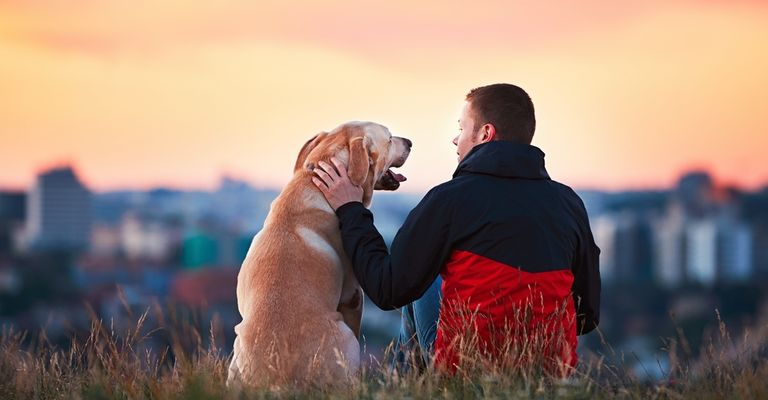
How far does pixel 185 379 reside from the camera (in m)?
4.74

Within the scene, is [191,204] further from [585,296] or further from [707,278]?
[585,296]

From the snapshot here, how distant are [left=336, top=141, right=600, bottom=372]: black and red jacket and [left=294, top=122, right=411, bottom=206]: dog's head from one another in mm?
817

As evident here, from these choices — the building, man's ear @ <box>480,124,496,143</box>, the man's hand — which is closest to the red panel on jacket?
man's ear @ <box>480,124,496,143</box>

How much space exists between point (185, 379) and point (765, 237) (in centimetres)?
19985

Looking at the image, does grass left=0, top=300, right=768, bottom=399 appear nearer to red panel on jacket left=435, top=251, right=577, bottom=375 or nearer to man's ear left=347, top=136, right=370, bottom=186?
red panel on jacket left=435, top=251, right=577, bottom=375

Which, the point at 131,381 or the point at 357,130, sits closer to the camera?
the point at 131,381

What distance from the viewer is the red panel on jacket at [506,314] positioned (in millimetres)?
4805

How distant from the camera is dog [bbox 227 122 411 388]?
196 inches

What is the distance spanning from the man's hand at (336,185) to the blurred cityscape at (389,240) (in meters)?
117

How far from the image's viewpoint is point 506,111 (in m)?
5.16

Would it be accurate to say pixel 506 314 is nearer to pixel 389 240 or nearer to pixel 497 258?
pixel 497 258

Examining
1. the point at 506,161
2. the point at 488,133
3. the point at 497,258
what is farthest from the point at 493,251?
the point at 488,133

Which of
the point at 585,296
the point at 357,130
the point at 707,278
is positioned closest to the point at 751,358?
the point at 585,296

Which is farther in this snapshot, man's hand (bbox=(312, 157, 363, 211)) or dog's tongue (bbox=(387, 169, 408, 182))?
dog's tongue (bbox=(387, 169, 408, 182))
